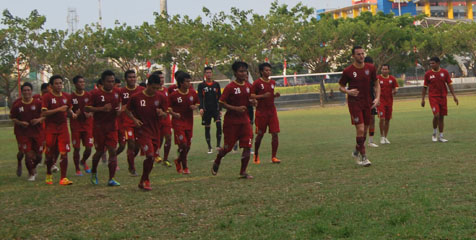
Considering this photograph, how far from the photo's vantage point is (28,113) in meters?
11.9

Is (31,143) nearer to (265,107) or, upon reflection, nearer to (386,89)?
(265,107)

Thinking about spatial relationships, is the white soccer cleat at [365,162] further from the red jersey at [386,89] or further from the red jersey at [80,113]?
the red jersey at [80,113]

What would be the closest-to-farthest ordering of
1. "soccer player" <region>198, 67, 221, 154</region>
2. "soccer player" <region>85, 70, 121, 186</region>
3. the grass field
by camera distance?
the grass field
"soccer player" <region>85, 70, 121, 186</region>
"soccer player" <region>198, 67, 221, 154</region>

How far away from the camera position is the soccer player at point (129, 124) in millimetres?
11992

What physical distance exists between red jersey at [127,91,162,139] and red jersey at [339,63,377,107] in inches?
145

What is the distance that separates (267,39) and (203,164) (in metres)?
41.8

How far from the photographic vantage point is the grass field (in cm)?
626

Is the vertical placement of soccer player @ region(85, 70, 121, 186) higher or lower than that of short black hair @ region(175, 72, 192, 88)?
lower

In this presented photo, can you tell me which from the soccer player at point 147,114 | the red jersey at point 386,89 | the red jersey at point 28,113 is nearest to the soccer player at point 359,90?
the soccer player at point 147,114

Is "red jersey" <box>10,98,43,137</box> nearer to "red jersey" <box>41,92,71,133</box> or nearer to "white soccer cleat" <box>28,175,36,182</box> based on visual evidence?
"red jersey" <box>41,92,71,133</box>

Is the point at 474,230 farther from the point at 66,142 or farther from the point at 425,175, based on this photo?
the point at 66,142

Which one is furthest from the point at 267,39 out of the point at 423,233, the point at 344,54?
the point at 423,233

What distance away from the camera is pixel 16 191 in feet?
34.4

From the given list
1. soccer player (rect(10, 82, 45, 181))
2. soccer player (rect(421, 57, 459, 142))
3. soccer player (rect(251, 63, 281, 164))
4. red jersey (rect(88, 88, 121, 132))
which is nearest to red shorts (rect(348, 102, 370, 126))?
soccer player (rect(251, 63, 281, 164))
